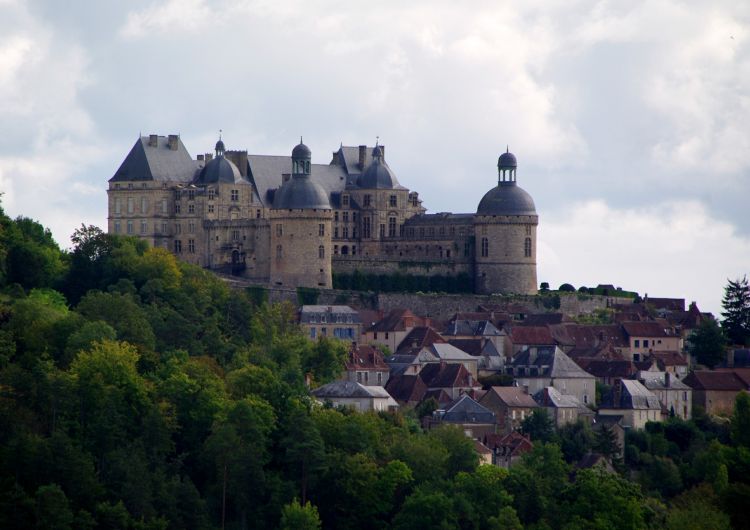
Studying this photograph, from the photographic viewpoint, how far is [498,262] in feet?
421

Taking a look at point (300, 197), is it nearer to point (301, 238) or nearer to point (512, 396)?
point (301, 238)

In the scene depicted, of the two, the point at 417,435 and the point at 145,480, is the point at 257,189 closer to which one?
the point at 417,435

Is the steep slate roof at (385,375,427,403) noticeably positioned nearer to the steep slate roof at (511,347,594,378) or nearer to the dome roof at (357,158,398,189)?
the steep slate roof at (511,347,594,378)

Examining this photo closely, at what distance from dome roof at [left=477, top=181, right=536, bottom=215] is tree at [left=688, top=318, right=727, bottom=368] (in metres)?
9.93

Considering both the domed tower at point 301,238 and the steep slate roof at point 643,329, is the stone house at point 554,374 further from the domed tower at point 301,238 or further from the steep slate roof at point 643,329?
the domed tower at point 301,238

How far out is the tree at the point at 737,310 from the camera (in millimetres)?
129750

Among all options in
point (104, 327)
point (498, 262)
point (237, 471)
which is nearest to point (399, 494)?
point (237, 471)

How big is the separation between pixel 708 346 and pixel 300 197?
67.2 ft

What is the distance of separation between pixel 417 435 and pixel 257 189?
2824cm

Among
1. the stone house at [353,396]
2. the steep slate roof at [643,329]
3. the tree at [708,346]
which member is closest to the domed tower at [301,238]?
the steep slate roof at [643,329]

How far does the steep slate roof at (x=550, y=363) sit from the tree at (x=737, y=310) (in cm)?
1451

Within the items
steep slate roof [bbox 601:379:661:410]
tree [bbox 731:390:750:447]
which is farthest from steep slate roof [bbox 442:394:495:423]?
tree [bbox 731:390:750:447]

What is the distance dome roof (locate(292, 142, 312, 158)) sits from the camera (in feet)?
418

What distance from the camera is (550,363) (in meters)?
117
